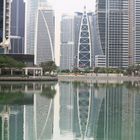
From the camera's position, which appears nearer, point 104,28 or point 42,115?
point 42,115

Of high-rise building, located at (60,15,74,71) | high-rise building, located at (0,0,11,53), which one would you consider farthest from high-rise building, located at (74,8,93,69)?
high-rise building, located at (0,0,11,53)

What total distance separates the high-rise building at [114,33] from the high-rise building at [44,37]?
20.7 m

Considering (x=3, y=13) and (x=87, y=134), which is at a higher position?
(x=3, y=13)

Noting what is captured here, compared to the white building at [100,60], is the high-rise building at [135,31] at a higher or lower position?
higher

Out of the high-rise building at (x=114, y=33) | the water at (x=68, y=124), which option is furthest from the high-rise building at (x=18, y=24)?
the water at (x=68, y=124)

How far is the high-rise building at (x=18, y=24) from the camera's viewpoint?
17627 centimetres

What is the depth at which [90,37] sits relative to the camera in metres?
171

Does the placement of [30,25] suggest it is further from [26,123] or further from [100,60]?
[26,123]

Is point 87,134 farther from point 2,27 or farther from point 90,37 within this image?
point 90,37

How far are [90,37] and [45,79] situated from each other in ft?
282

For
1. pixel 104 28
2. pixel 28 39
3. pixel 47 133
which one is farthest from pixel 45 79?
pixel 28 39

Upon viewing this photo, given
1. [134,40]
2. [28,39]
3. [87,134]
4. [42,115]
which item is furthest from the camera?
[28,39]

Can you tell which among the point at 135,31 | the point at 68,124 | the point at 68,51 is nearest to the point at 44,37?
the point at 68,51

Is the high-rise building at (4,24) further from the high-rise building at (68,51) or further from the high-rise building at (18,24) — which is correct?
the high-rise building at (68,51)
